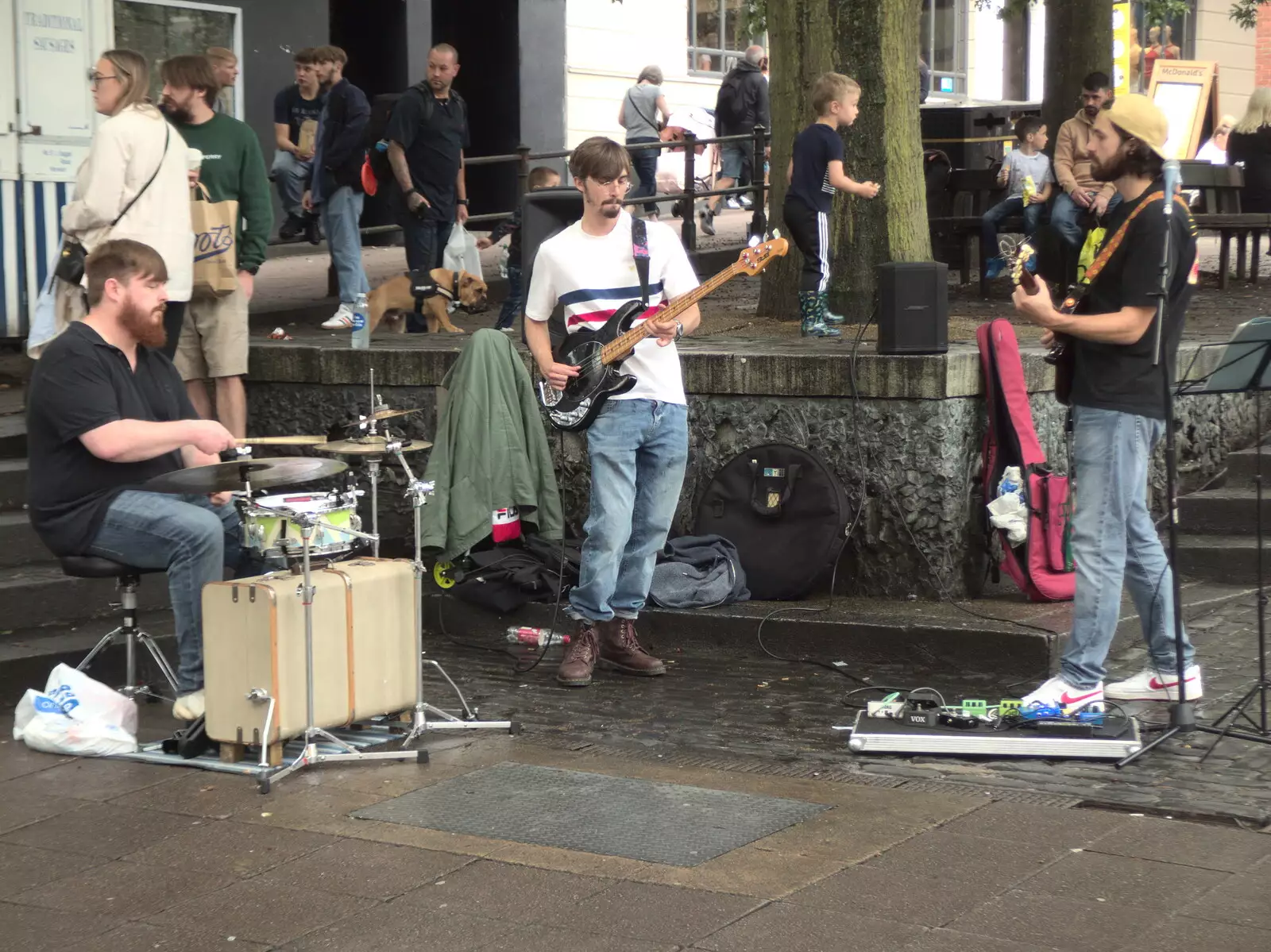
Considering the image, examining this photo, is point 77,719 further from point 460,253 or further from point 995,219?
point 995,219

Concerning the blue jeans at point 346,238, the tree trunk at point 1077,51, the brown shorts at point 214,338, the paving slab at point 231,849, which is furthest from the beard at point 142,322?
the tree trunk at point 1077,51

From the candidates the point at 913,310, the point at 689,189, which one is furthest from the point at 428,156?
the point at 913,310

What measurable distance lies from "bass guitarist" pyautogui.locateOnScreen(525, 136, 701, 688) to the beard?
1.34 meters

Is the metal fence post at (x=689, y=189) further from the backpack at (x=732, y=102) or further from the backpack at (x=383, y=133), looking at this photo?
the backpack at (x=732, y=102)

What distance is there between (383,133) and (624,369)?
5.44 meters

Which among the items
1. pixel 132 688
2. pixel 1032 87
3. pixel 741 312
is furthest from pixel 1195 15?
pixel 132 688

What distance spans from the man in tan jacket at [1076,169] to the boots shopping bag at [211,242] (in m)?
6.28

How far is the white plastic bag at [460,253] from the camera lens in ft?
36.6

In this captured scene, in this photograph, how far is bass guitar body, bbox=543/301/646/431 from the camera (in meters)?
6.38

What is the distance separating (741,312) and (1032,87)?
792 inches

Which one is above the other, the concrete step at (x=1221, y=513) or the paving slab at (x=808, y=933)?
the concrete step at (x=1221, y=513)

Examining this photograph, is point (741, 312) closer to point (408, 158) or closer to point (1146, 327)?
point (408, 158)

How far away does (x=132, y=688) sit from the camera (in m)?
6.07

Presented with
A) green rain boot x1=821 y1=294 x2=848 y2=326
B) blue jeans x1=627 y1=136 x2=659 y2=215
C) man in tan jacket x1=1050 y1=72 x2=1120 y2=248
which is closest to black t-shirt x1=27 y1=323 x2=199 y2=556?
green rain boot x1=821 y1=294 x2=848 y2=326
